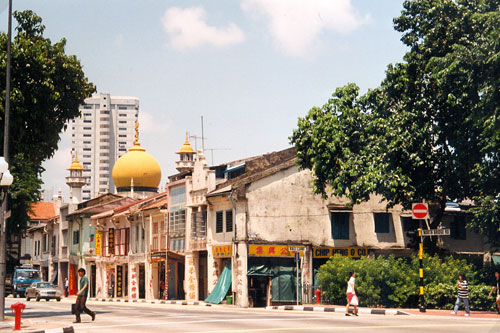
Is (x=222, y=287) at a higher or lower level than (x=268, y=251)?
lower

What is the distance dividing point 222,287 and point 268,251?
3.72 metres

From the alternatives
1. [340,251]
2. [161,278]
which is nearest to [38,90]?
[340,251]

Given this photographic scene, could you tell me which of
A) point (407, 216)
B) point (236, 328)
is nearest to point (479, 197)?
point (407, 216)

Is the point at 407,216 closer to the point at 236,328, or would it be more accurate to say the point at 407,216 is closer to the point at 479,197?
the point at 479,197

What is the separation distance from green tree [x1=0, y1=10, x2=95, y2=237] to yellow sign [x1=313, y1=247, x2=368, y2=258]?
67.9 feet

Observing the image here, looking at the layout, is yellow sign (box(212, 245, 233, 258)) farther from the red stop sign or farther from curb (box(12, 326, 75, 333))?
curb (box(12, 326, 75, 333))

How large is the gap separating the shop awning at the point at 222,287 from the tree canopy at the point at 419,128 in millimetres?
9354

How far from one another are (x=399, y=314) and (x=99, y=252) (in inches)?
1833

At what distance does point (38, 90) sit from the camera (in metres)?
30.7

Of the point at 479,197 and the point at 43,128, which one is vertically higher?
the point at 43,128

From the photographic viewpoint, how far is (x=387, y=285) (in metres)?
39.4

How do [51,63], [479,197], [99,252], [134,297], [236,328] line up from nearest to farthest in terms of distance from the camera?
[236,328]
[51,63]
[479,197]
[134,297]
[99,252]

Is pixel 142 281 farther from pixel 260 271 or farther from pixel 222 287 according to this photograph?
pixel 260 271

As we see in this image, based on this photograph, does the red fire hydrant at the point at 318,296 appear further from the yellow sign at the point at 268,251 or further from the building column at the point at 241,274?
the building column at the point at 241,274
